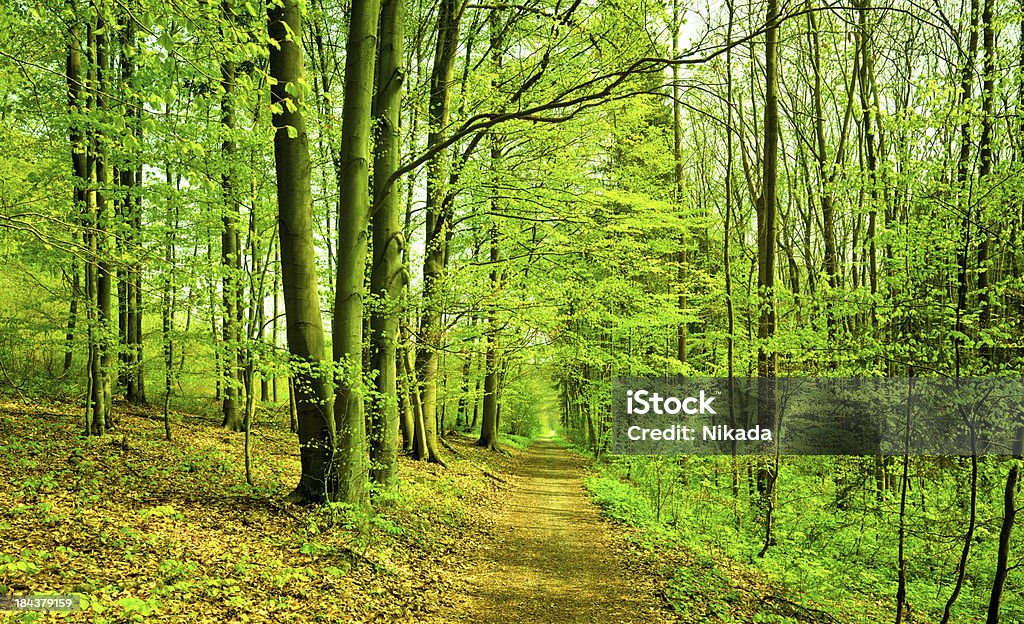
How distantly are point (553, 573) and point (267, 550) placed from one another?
3.57 m

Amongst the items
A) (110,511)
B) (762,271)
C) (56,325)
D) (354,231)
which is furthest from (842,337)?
(56,325)

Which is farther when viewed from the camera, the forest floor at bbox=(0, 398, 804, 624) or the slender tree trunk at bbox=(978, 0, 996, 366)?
the slender tree trunk at bbox=(978, 0, 996, 366)

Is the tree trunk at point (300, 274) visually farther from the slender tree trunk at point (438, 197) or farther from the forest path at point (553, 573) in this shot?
the slender tree trunk at point (438, 197)

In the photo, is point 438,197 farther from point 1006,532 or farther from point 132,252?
point 1006,532

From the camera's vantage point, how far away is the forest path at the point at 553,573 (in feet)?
19.7

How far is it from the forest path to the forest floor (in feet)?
0.10

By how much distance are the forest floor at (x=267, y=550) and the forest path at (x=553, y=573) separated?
0.03 meters

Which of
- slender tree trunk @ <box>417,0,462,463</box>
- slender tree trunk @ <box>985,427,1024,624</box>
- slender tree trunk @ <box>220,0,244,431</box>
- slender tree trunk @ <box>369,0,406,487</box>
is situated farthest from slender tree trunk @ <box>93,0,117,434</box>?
slender tree trunk @ <box>985,427,1024,624</box>

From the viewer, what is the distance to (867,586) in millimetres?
8383

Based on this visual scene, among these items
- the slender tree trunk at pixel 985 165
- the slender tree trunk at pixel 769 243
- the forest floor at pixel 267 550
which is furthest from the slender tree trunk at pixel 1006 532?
the slender tree trunk at pixel 769 243

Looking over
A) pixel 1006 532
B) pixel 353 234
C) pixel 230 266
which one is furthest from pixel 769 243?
pixel 230 266

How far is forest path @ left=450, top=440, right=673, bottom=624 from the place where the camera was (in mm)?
6004

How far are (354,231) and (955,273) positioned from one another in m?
6.98

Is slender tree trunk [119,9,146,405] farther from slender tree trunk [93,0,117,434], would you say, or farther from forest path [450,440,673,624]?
forest path [450,440,673,624]
